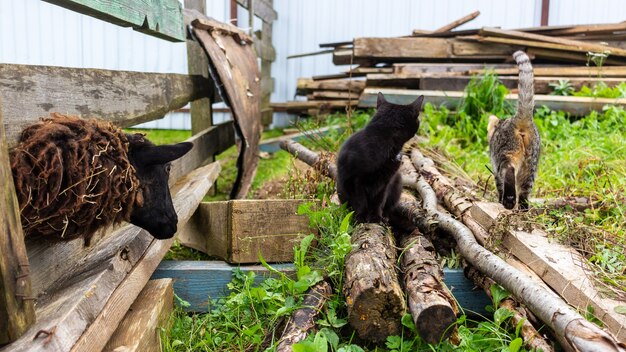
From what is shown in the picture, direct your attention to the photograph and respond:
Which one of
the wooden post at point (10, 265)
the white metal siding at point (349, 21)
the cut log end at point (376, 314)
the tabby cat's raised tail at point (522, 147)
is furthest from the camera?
the white metal siding at point (349, 21)

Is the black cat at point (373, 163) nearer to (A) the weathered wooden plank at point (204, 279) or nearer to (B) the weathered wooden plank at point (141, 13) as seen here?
(A) the weathered wooden plank at point (204, 279)

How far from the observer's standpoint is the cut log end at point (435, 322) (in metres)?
2.56

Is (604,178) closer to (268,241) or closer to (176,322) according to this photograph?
(268,241)

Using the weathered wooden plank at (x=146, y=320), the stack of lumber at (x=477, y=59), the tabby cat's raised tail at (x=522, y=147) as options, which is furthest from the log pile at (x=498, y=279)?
the stack of lumber at (x=477, y=59)

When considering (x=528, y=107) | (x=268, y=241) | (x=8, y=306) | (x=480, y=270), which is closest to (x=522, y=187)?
(x=528, y=107)

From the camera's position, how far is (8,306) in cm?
187

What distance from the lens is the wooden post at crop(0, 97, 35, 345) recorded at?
1841 millimetres

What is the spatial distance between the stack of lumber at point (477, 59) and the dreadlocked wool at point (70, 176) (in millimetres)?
6577

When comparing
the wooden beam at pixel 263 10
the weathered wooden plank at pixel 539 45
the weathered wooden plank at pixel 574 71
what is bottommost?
the weathered wooden plank at pixel 574 71

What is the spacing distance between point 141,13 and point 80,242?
6.27 feet

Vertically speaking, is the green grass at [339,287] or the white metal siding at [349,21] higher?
the white metal siding at [349,21]

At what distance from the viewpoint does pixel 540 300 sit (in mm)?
2553

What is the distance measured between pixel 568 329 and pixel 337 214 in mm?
1859

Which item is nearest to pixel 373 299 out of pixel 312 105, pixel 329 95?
pixel 329 95
